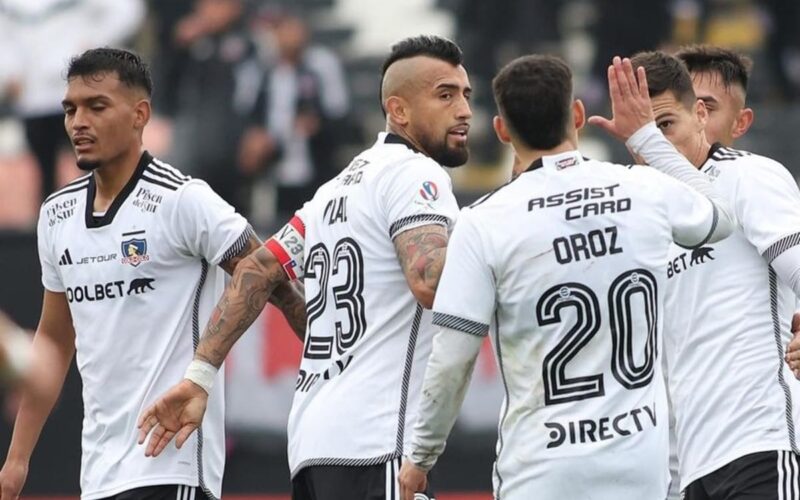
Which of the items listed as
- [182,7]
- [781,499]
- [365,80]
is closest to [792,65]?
[365,80]

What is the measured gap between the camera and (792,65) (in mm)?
14258

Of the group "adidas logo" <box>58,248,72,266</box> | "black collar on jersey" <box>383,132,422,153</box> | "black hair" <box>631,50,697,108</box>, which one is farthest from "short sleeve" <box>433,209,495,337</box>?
"adidas logo" <box>58,248,72,266</box>

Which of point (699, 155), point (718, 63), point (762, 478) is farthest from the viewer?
point (718, 63)

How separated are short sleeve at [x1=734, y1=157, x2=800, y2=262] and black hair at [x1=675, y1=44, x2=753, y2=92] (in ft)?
2.48

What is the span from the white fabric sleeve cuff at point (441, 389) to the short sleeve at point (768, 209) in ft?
4.36

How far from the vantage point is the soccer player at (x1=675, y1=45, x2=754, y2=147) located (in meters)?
6.86

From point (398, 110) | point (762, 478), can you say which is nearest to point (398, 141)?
point (398, 110)

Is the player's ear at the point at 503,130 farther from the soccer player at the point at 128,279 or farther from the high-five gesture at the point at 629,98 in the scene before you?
the soccer player at the point at 128,279

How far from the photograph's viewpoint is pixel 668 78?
6.38 m

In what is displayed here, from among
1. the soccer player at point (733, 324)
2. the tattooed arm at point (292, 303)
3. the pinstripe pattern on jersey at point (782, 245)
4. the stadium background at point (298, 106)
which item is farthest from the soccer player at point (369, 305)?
the stadium background at point (298, 106)

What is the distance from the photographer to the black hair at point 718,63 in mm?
6867

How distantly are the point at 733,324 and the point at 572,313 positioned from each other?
1215mm

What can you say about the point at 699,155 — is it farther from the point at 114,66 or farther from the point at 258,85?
the point at 258,85

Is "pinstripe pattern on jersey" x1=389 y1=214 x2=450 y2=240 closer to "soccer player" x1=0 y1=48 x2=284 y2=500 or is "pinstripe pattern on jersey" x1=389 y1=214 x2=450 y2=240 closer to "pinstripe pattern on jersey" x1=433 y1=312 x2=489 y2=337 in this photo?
"pinstripe pattern on jersey" x1=433 y1=312 x2=489 y2=337
